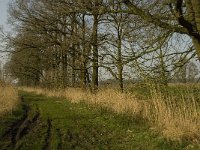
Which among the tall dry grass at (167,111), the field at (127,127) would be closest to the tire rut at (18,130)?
the field at (127,127)

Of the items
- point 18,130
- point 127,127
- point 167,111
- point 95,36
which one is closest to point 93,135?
point 127,127

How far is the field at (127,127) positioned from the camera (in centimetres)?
1018

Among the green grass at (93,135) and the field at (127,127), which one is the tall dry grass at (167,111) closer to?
the field at (127,127)

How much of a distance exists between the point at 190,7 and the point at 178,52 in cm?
159

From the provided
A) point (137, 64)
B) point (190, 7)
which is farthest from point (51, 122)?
point (190, 7)

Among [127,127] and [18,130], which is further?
[18,130]

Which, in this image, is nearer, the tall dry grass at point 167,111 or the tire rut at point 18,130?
the tall dry grass at point 167,111

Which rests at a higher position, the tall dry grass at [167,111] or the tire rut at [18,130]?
the tall dry grass at [167,111]

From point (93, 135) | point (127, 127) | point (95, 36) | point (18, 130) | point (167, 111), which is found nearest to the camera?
point (167, 111)

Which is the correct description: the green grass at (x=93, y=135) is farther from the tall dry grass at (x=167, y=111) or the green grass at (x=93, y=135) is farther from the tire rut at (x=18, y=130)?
the tall dry grass at (x=167, y=111)

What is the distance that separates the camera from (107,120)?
598 inches

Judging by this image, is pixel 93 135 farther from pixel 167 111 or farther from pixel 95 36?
pixel 95 36

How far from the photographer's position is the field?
33.4ft

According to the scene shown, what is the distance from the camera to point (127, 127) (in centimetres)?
1312
